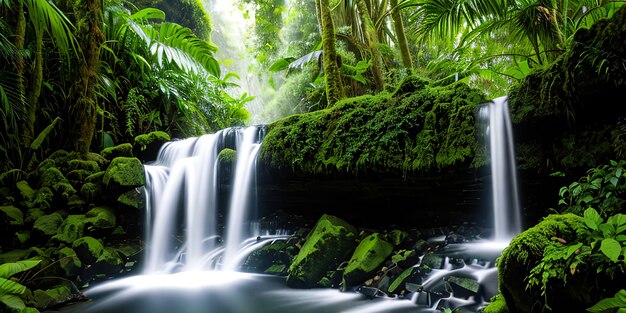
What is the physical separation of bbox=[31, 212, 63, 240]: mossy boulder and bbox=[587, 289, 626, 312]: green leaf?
5473mm

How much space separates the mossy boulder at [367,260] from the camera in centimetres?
336

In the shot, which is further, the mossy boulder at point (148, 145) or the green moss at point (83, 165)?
the mossy boulder at point (148, 145)

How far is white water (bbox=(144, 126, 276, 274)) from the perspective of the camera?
480cm

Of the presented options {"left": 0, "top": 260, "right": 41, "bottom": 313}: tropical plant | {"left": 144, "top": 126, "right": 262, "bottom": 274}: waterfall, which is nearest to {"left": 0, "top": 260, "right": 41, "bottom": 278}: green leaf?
{"left": 0, "top": 260, "right": 41, "bottom": 313}: tropical plant

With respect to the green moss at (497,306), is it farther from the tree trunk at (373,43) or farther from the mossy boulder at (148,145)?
the mossy boulder at (148,145)

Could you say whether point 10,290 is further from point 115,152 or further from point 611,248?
point 115,152

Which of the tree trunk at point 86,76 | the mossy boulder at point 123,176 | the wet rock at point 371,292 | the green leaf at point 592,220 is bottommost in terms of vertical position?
the wet rock at point 371,292

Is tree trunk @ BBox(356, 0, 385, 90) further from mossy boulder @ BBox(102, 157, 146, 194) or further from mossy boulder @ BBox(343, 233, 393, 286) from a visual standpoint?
mossy boulder @ BBox(102, 157, 146, 194)

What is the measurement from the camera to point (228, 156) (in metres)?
5.40

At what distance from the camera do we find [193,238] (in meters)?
5.15

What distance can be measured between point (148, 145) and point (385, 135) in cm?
491

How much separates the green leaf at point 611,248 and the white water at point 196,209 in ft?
12.6

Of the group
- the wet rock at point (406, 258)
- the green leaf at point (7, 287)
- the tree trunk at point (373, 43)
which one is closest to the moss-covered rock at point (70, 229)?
the green leaf at point (7, 287)

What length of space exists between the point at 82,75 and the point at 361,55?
5.85 metres
